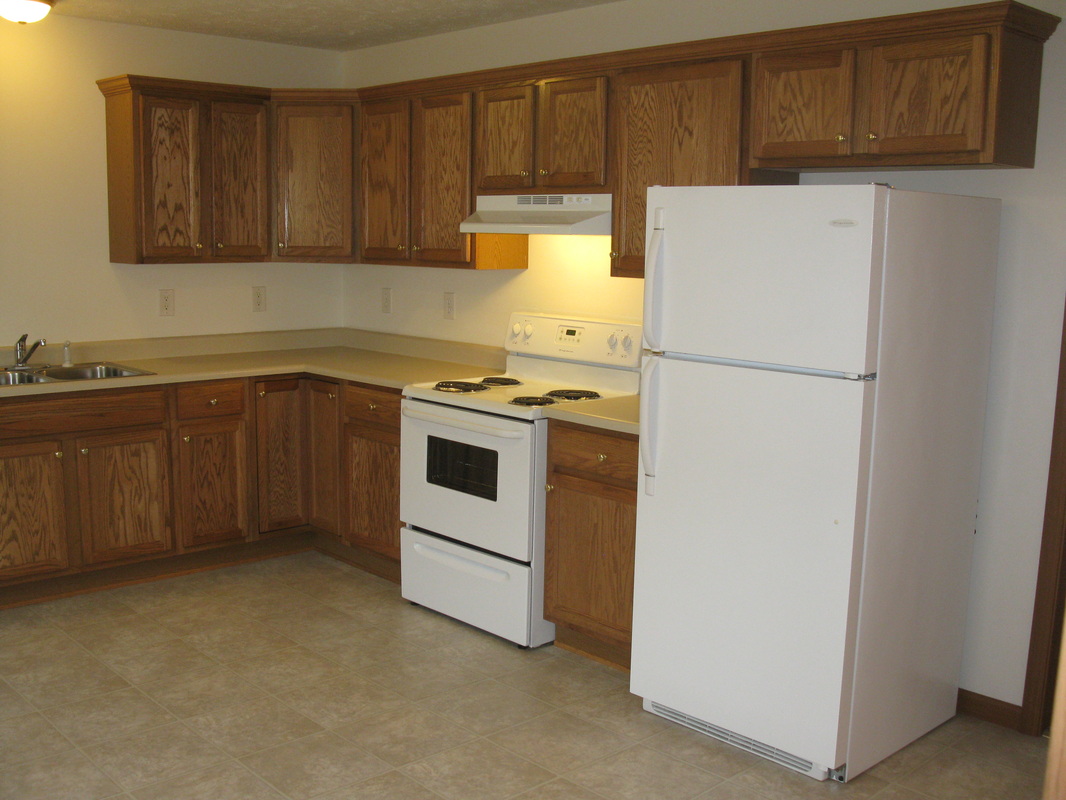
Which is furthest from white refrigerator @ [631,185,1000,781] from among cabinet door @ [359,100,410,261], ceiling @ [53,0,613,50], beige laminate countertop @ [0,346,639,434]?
cabinet door @ [359,100,410,261]

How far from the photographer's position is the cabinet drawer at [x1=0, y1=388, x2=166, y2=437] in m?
3.95

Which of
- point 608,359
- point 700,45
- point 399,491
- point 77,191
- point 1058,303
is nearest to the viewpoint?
point 1058,303

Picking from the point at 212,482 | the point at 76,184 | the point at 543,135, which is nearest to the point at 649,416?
the point at 543,135

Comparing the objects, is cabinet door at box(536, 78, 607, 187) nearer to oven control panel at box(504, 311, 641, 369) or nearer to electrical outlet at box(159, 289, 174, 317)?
oven control panel at box(504, 311, 641, 369)

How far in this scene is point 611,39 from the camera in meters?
4.09

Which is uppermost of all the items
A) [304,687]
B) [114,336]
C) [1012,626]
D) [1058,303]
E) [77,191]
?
[77,191]

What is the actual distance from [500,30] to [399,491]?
82.5 inches

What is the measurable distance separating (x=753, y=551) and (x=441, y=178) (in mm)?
2301

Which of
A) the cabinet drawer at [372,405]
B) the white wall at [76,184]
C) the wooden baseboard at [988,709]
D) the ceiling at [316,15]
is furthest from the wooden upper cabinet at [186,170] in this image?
the wooden baseboard at [988,709]

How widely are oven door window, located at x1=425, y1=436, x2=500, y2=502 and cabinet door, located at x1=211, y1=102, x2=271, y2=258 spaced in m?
1.56

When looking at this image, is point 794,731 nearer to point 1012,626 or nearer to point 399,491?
point 1012,626

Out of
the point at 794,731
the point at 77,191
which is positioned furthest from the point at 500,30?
the point at 794,731

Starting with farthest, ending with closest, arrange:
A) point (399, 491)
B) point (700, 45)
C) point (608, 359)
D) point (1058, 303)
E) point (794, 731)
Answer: point (399, 491) < point (608, 359) < point (700, 45) < point (1058, 303) < point (794, 731)

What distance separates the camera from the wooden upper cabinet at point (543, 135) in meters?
3.72
